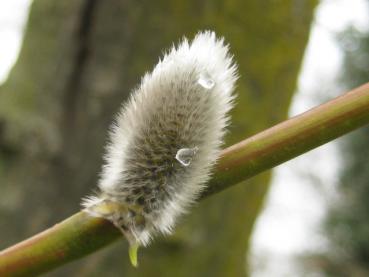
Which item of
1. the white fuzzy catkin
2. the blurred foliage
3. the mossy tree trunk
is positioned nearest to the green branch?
the white fuzzy catkin

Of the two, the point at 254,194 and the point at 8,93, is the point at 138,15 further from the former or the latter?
the point at 254,194

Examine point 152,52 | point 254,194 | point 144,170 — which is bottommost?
point 254,194

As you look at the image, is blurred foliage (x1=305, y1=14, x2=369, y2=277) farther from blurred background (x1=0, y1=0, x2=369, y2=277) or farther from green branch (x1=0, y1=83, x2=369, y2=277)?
green branch (x1=0, y1=83, x2=369, y2=277)

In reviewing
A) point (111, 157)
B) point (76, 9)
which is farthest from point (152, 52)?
point (111, 157)

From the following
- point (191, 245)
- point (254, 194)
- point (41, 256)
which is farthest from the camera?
point (254, 194)

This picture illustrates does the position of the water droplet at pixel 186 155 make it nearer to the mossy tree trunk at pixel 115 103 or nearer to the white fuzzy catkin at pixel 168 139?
the white fuzzy catkin at pixel 168 139

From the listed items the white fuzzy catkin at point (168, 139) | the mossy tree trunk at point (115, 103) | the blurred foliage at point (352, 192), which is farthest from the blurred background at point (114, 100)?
the blurred foliage at point (352, 192)
